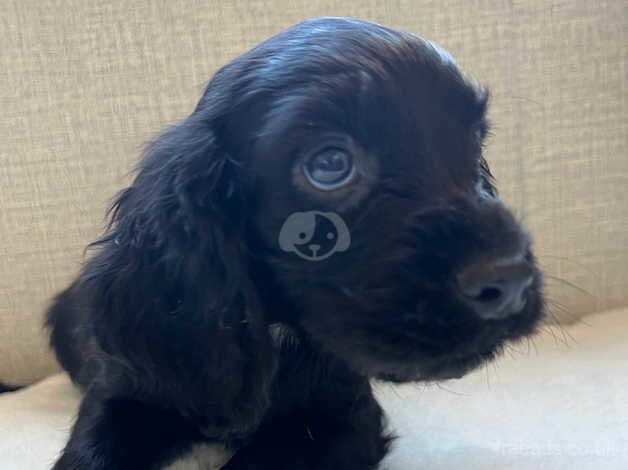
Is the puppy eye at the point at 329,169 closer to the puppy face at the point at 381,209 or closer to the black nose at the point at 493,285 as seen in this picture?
the puppy face at the point at 381,209

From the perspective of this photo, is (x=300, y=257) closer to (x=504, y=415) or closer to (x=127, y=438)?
(x=127, y=438)

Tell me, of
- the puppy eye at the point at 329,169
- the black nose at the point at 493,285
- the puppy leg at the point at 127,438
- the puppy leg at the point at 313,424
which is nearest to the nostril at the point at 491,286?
the black nose at the point at 493,285

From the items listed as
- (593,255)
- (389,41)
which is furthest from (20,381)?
(593,255)

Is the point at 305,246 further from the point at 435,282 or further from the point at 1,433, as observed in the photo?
the point at 1,433

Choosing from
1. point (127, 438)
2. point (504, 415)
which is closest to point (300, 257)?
point (127, 438)

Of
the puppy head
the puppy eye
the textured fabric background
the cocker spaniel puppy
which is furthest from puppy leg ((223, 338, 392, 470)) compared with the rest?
the textured fabric background
